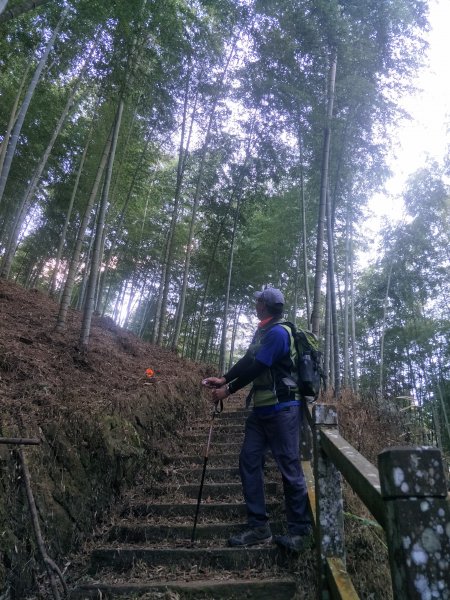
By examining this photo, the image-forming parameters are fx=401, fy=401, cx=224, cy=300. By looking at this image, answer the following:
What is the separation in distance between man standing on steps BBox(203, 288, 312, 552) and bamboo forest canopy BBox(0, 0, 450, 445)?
10.4 feet

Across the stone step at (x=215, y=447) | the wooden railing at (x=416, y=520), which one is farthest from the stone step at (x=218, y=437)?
the wooden railing at (x=416, y=520)

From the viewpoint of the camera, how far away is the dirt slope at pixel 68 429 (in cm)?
252

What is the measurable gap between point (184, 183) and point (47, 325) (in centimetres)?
748

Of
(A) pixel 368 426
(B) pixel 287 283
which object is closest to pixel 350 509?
(A) pixel 368 426

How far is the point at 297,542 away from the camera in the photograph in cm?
→ 260

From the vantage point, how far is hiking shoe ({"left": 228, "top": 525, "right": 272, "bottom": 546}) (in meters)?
2.76

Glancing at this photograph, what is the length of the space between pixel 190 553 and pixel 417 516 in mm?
2232

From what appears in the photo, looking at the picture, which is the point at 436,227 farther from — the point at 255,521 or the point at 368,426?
the point at 255,521

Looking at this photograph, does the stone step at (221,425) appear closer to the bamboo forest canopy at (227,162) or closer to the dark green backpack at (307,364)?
the bamboo forest canopy at (227,162)

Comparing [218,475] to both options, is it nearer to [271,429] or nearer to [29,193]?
[271,429]

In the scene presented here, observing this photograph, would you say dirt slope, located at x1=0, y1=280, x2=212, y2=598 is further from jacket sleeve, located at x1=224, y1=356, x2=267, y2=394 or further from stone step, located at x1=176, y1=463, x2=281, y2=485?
jacket sleeve, located at x1=224, y1=356, x2=267, y2=394

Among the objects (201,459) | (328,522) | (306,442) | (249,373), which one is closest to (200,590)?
(328,522)

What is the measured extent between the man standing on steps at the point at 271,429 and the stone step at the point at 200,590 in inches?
12.7

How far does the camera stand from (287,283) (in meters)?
14.9
